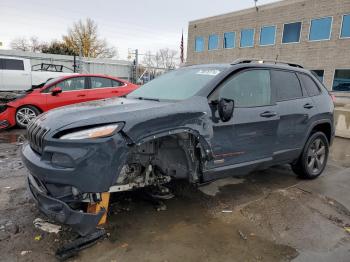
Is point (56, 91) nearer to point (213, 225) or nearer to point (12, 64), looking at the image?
point (213, 225)

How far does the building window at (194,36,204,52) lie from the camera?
28391 millimetres

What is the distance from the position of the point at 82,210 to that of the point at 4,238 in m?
0.85

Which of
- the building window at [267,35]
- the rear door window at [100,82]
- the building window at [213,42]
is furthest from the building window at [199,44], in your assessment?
the rear door window at [100,82]

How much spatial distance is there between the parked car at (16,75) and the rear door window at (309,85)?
1061 cm

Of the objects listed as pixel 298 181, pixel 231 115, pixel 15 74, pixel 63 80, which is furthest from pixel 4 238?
pixel 15 74

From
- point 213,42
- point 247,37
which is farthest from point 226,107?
point 213,42

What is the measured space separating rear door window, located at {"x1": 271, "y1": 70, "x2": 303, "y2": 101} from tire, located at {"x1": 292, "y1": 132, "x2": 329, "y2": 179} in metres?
0.81

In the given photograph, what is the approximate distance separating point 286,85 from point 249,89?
832 millimetres

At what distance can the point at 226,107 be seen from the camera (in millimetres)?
3125

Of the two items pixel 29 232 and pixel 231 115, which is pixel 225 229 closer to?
pixel 231 115

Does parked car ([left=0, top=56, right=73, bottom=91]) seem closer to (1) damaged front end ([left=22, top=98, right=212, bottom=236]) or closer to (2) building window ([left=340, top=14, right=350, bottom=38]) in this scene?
(1) damaged front end ([left=22, top=98, right=212, bottom=236])

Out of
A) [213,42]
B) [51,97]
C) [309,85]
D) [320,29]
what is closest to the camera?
[309,85]

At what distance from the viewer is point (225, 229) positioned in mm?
3111

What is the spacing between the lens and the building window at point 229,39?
25.2 meters
